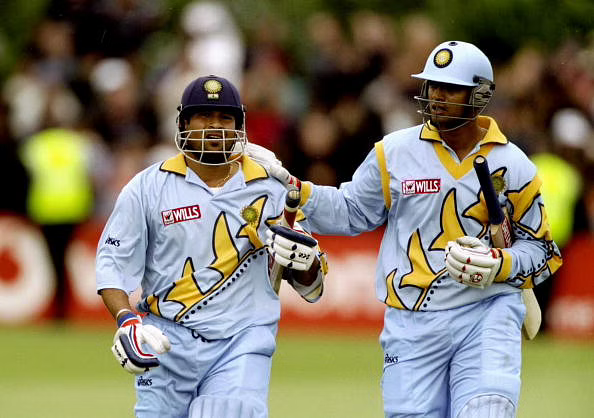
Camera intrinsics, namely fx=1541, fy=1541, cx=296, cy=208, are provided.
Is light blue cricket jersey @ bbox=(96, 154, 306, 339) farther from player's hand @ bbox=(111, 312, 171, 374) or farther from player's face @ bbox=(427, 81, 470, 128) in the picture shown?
player's face @ bbox=(427, 81, 470, 128)

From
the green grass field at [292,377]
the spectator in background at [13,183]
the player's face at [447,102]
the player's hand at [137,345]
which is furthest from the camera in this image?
the spectator in background at [13,183]

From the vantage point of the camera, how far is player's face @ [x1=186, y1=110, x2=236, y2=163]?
783cm

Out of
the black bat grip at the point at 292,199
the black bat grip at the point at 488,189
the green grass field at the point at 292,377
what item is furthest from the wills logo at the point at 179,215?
the green grass field at the point at 292,377

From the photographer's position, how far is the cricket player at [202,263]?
7.75m

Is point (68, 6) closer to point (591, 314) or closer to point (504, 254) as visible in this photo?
point (591, 314)

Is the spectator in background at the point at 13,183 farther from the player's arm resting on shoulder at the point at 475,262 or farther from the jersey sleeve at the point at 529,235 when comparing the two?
the player's arm resting on shoulder at the point at 475,262

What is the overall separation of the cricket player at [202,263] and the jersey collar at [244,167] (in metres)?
0.01

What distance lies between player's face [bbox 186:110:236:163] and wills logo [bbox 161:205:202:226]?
0.89ft

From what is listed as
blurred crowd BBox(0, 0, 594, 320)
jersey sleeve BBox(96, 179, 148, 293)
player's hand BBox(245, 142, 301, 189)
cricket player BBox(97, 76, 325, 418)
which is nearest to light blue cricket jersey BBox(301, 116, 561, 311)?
player's hand BBox(245, 142, 301, 189)

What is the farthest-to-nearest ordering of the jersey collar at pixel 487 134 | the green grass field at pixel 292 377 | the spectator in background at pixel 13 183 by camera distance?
the spectator in background at pixel 13 183 → the green grass field at pixel 292 377 → the jersey collar at pixel 487 134

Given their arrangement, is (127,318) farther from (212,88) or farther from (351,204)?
(351,204)

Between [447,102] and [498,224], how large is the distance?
0.68 metres

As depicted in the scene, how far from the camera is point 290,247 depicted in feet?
25.1

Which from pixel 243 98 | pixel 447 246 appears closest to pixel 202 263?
pixel 447 246
